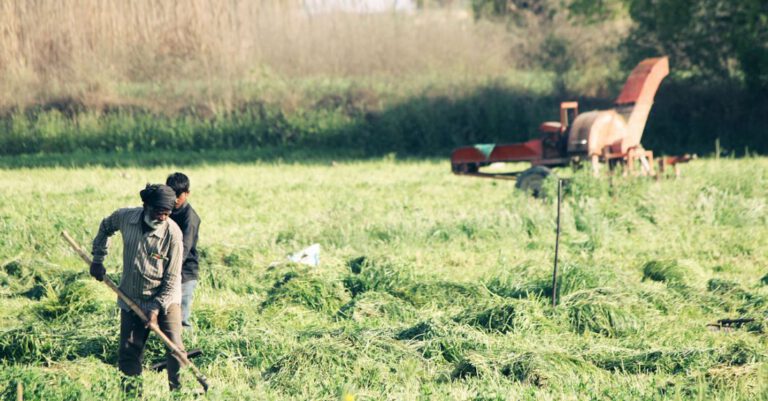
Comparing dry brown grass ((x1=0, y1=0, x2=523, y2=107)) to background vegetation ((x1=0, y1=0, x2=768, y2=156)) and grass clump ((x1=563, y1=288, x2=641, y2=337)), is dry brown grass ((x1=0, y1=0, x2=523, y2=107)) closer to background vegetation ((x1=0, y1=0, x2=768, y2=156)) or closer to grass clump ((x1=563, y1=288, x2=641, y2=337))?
background vegetation ((x1=0, y1=0, x2=768, y2=156))

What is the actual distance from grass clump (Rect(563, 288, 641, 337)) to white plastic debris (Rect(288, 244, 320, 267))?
8.94 ft

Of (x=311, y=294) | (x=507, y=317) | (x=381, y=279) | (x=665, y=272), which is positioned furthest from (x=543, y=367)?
(x=665, y=272)

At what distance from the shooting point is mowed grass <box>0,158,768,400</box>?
6.06 meters

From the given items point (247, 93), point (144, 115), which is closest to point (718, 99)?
point (247, 93)

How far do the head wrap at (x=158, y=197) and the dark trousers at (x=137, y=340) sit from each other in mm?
711

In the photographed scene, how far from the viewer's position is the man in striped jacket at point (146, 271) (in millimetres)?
5922

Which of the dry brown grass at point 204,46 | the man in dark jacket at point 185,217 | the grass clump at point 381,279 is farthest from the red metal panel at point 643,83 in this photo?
the dry brown grass at point 204,46

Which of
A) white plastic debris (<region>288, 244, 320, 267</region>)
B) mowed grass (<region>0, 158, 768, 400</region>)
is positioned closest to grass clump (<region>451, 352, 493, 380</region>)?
mowed grass (<region>0, 158, 768, 400</region>)

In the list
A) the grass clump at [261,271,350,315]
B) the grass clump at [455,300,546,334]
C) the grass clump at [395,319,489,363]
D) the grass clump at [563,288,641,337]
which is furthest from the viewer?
the grass clump at [261,271,350,315]

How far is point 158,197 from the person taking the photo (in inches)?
227

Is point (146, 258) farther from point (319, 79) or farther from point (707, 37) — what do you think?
point (319, 79)

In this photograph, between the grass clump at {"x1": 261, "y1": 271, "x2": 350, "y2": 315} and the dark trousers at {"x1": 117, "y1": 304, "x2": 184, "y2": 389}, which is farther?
the grass clump at {"x1": 261, "y1": 271, "x2": 350, "y2": 315}

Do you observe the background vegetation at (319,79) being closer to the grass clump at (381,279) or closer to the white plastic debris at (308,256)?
the white plastic debris at (308,256)

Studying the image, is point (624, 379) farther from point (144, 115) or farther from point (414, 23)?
point (414, 23)
